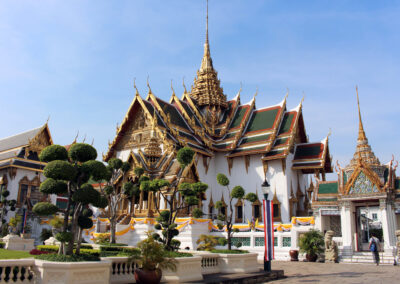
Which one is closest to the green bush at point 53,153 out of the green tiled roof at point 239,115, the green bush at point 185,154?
the green bush at point 185,154

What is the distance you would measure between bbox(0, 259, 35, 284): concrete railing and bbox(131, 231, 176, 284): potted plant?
1764 mm

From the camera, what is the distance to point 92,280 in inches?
228

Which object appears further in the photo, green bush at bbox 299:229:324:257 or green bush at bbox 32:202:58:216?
green bush at bbox 299:229:324:257

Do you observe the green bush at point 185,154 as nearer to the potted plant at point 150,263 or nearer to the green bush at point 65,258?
the potted plant at point 150,263

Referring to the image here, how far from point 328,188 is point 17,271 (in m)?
13.5

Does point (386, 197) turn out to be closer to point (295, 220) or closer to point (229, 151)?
point (295, 220)

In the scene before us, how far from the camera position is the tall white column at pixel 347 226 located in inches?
559

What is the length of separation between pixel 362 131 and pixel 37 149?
2132 centimetres

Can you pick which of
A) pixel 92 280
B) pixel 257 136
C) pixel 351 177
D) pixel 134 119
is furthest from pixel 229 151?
pixel 92 280

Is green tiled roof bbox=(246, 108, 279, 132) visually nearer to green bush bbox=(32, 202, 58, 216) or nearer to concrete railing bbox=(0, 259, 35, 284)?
green bush bbox=(32, 202, 58, 216)

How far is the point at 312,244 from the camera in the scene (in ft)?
45.6

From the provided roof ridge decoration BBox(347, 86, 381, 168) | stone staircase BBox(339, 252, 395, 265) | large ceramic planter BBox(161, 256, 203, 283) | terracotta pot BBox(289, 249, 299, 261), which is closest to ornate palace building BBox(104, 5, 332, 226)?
roof ridge decoration BBox(347, 86, 381, 168)

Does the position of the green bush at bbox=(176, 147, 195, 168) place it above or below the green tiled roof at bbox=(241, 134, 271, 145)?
below

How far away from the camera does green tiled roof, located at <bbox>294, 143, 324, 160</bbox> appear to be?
24.6 metres
